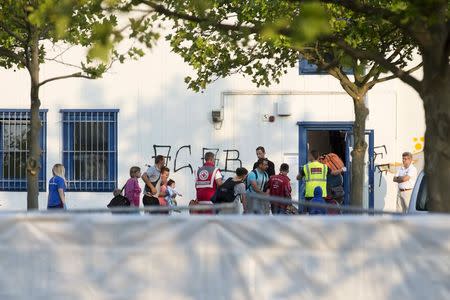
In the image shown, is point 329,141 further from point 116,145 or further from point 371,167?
point 116,145

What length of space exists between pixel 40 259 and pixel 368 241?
203cm

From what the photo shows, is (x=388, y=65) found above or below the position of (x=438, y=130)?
above

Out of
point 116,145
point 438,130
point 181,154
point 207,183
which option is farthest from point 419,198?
point 116,145

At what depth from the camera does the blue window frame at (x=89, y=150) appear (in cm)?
2673

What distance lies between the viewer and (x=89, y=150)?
88.0ft

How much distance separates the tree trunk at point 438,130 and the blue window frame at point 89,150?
1865 cm

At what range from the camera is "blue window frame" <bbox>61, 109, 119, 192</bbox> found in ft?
87.7

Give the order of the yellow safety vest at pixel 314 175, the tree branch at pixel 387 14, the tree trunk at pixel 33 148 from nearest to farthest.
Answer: the tree branch at pixel 387 14 < the tree trunk at pixel 33 148 < the yellow safety vest at pixel 314 175

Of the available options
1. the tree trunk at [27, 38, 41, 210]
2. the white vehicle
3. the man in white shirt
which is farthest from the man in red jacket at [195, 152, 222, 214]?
the white vehicle

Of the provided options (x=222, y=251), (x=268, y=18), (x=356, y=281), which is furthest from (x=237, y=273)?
(x=268, y=18)

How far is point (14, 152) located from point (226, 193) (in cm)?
1048

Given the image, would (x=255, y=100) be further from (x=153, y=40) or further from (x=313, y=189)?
(x=153, y=40)

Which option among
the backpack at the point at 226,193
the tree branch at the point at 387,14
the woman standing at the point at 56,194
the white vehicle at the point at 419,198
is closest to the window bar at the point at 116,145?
the woman standing at the point at 56,194

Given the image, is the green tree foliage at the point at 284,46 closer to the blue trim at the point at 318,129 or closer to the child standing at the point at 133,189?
the child standing at the point at 133,189
